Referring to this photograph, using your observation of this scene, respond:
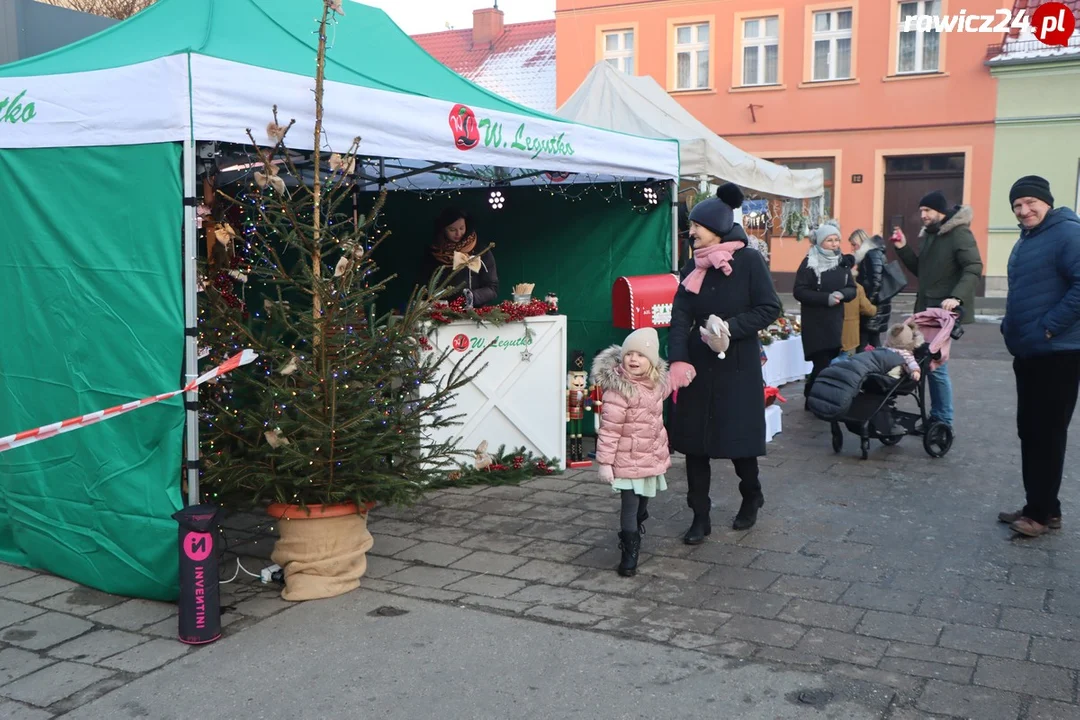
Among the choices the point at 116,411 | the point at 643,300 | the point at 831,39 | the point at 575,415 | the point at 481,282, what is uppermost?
the point at 831,39

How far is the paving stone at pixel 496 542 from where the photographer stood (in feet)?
18.8

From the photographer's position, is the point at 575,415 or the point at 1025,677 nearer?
the point at 1025,677

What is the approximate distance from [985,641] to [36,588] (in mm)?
4407

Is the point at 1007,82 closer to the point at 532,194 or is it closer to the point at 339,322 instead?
the point at 532,194

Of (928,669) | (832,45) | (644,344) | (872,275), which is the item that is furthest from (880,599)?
(832,45)

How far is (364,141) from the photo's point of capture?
17.8ft

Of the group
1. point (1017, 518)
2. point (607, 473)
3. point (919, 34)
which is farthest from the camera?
point (919, 34)

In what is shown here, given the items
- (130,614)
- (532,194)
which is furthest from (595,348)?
(130,614)

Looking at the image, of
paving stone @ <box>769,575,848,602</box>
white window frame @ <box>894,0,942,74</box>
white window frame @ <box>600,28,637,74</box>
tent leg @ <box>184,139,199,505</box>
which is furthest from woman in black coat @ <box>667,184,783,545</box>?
white window frame @ <box>600,28,637,74</box>

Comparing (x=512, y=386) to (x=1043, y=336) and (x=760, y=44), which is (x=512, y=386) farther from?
(x=760, y=44)

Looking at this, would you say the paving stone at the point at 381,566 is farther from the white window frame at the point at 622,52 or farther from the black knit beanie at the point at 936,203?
the white window frame at the point at 622,52

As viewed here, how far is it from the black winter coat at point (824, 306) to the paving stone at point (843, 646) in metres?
4.94

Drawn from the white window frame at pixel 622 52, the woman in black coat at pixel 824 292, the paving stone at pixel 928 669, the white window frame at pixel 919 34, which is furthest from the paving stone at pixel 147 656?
the white window frame at pixel 622 52

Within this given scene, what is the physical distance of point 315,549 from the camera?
4.94 m
